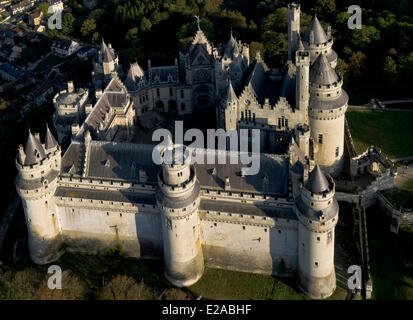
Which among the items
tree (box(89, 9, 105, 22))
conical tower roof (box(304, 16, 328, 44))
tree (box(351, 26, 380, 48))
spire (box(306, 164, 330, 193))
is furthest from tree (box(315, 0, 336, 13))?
spire (box(306, 164, 330, 193))

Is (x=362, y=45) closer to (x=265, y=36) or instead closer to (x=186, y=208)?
(x=265, y=36)

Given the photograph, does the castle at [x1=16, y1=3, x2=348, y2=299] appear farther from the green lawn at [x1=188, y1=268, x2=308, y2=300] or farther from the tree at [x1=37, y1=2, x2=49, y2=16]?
the tree at [x1=37, y1=2, x2=49, y2=16]

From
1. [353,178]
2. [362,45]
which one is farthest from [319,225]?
[362,45]

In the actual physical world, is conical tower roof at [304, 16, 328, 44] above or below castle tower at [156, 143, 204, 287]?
above

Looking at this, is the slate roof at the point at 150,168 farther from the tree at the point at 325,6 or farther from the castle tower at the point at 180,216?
the tree at the point at 325,6

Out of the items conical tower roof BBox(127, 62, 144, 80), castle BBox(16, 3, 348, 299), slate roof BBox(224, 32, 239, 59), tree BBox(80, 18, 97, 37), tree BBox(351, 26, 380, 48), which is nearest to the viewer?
castle BBox(16, 3, 348, 299)

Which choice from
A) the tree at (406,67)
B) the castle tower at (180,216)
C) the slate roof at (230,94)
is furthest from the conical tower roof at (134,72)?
the tree at (406,67)
